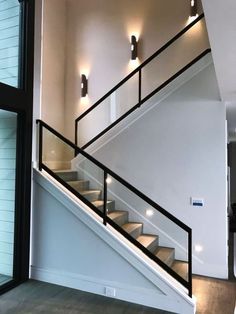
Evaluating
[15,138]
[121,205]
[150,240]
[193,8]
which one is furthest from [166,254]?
[193,8]

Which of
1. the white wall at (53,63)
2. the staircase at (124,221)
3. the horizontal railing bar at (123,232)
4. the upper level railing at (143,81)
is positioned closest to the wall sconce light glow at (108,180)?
the staircase at (124,221)

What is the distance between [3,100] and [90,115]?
2311mm

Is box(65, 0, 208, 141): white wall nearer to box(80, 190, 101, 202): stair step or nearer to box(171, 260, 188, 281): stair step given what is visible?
box(80, 190, 101, 202): stair step

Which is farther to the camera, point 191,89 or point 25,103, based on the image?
point 191,89

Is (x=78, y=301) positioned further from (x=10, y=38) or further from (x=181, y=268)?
(x=10, y=38)

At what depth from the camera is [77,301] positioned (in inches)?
138

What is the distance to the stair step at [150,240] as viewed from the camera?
4.15m

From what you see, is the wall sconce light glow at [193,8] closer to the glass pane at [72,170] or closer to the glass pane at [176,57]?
the glass pane at [176,57]

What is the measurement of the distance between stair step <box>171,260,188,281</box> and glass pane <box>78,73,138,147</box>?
112 inches

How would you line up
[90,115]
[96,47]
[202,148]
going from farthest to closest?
[96,47]
[90,115]
[202,148]

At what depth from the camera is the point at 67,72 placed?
6855mm

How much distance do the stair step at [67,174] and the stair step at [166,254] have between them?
1.81 meters

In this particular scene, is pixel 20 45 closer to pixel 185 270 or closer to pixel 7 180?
pixel 7 180

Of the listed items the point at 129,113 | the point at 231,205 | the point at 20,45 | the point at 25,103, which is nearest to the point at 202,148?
the point at 129,113
